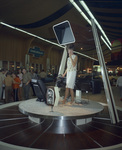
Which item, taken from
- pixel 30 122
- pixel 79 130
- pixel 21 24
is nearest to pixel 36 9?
pixel 21 24

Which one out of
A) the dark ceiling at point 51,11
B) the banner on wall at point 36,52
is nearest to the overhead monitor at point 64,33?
the dark ceiling at point 51,11

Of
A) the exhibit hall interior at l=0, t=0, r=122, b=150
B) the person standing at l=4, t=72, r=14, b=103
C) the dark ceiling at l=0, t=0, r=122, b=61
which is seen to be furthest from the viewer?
the dark ceiling at l=0, t=0, r=122, b=61

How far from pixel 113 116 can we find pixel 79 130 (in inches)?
32.1

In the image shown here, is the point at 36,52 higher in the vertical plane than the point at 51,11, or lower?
lower

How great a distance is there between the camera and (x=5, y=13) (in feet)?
27.9

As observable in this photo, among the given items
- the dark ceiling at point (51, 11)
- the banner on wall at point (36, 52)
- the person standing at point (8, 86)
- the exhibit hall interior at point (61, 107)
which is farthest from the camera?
the banner on wall at point (36, 52)

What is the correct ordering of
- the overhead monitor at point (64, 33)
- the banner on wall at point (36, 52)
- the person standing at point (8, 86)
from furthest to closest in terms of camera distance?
the banner on wall at point (36, 52), the person standing at point (8, 86), the overhead monitor at point (64, 33)

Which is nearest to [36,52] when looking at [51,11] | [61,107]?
[51,11]

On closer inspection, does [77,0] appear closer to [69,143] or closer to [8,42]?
[69,143]

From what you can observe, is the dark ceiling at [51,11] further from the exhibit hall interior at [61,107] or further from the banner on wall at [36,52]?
the banner on wall at [36,52]

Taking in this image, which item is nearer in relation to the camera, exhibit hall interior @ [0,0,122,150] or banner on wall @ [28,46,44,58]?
exhibit hall interior @ [0,0,122,150]

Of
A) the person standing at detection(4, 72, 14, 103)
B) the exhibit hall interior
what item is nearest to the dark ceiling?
the exhibit hall interior

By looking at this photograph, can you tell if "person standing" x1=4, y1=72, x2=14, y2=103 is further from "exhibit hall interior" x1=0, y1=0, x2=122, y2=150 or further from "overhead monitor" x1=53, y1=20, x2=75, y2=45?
"overhead monitor" x1=53, y1=20, x2=75, y2=45

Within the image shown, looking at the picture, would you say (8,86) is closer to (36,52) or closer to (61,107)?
(61,107)
